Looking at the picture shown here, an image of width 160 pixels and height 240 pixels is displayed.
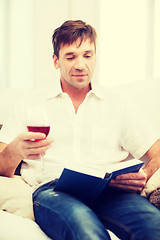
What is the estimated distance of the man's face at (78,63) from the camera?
5.03ft

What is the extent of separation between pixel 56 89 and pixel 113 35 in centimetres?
113

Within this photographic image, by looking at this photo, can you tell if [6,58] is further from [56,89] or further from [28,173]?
[28,173]

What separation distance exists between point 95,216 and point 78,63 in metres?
0.83

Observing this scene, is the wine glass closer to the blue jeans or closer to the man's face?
the blue jeans

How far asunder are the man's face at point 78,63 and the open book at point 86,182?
0.62 meters

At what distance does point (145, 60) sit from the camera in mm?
2475

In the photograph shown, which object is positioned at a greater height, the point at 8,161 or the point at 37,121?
the point at 37,121

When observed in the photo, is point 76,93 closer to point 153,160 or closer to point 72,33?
point 72,33

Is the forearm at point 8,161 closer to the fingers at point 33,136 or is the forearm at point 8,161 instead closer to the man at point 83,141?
the man at point 83,141

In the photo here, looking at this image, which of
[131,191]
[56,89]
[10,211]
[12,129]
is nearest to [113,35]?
[56,89]

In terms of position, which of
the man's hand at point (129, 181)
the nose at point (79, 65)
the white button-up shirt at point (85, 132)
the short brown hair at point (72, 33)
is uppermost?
the short brown hair at point (72, 33)

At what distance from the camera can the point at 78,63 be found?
5.03 ft

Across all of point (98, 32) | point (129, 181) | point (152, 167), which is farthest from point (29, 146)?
point (98, 32)

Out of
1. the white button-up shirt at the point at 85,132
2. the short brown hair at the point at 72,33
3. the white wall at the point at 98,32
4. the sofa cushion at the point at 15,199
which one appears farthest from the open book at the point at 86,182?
the white wall at the point at 98,32
